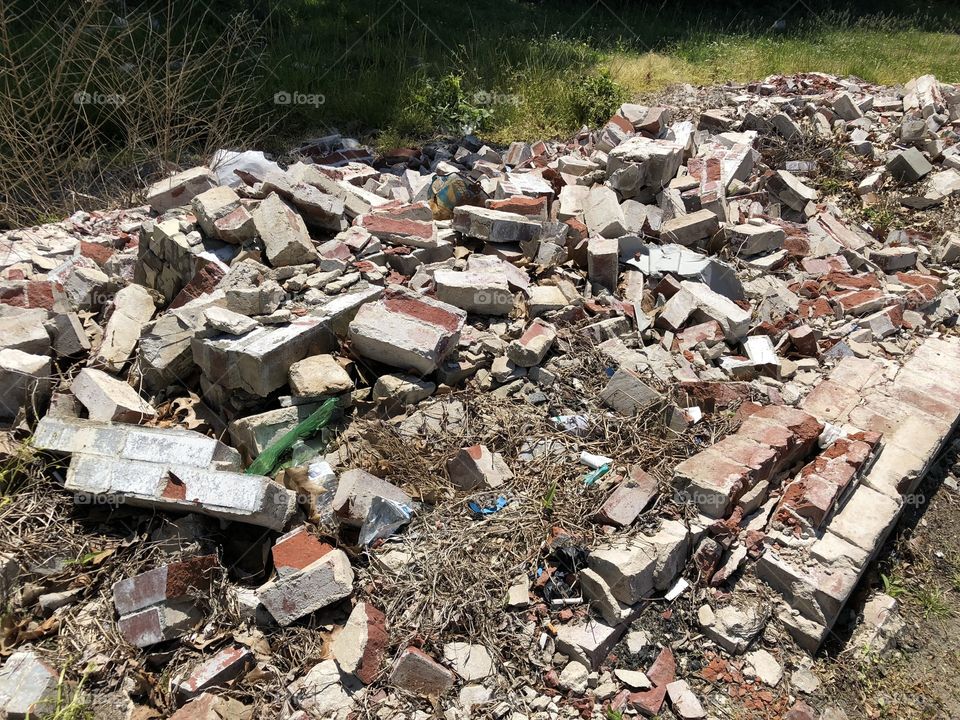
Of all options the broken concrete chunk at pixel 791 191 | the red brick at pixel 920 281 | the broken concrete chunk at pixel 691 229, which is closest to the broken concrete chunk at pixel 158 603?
the broken concrete chunk at pixel 691 229

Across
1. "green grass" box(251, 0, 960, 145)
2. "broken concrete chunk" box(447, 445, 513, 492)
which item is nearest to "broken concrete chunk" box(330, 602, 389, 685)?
"broken concrete chunk" box(447, 445, 513, 492)

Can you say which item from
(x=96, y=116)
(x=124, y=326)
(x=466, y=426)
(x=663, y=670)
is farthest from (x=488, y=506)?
(x=96, y=116)

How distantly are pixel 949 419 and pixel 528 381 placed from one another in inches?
103

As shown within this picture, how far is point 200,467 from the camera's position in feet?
11.1

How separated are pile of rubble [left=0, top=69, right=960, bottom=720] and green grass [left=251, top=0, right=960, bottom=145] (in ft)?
7.61

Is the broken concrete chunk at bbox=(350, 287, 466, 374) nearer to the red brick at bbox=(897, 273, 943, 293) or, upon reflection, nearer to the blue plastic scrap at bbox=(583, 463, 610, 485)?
the blue plastic scrap at bbox=(583, 463, 610, 485)

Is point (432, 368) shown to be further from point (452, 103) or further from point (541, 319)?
point (452, 103)

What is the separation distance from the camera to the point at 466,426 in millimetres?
3891

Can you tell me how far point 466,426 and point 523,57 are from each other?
23.8ft

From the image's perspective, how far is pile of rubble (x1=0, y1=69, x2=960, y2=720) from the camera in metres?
3.00

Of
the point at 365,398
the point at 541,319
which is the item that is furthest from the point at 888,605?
the point at 365,398

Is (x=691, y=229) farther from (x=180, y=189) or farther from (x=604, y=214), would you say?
(x=180, y=189)

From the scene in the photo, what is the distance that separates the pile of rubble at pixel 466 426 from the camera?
3.00 metres

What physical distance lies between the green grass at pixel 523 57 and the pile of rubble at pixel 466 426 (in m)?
2.32
